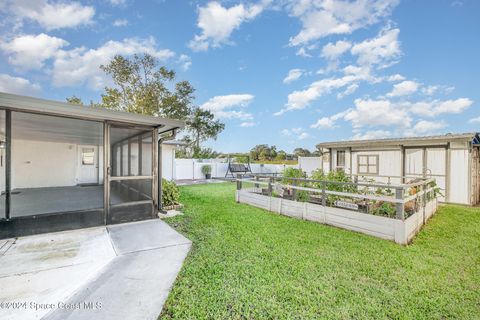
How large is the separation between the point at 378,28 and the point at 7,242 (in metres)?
11.9

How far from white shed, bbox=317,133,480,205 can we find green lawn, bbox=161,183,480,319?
3.85 meters

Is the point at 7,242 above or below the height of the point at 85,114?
below

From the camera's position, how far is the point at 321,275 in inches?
111

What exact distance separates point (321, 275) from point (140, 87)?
19182mm

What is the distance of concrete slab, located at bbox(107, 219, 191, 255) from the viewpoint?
3.68 m

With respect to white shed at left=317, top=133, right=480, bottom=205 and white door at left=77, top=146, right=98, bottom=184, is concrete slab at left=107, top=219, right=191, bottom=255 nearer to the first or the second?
white door at left=77, top=146, right=98, bottom=184

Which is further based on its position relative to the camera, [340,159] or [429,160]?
[340,159]

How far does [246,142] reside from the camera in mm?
27438

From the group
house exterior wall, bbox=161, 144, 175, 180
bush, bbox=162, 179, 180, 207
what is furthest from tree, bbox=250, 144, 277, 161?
bush, bbox=162, 179, 180, 207

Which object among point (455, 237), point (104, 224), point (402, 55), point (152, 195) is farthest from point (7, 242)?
point (402, 55)

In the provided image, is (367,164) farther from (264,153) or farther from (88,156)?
(264,153)

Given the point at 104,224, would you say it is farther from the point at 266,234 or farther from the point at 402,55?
the point at 402,55

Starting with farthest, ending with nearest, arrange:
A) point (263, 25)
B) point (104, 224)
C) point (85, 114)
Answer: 1. point (263, 25)
2. point (104, 224)
3. point (85, 114)

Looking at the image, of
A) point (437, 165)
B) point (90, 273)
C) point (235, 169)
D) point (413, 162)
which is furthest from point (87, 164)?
point (437, 165)
